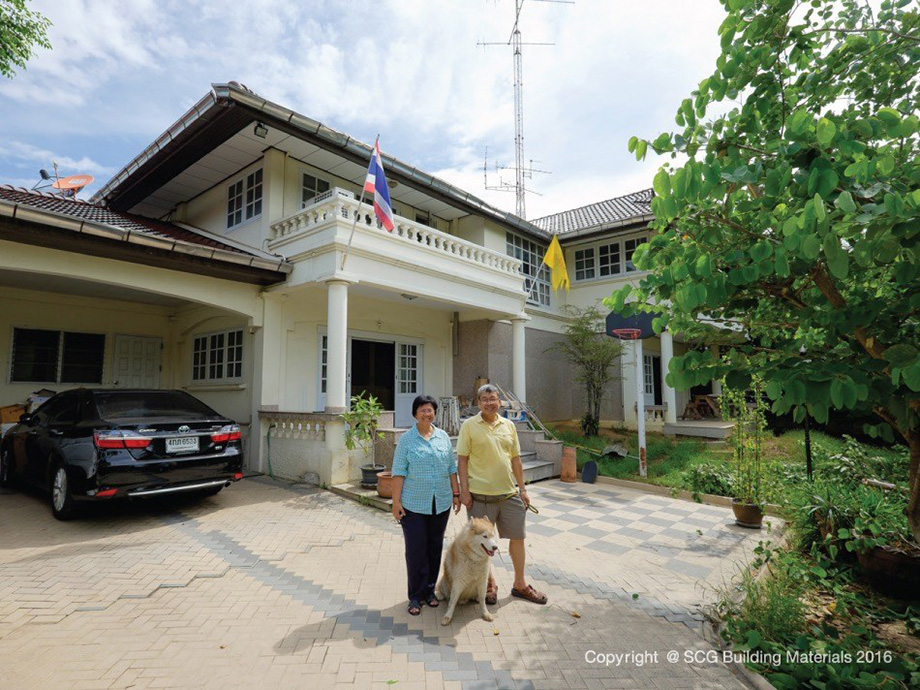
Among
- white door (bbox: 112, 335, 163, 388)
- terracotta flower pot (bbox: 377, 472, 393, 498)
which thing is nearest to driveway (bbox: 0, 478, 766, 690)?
terracotta flower pot (bbox: 377, 472, 393, 498)

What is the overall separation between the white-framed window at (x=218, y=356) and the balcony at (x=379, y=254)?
2.33m

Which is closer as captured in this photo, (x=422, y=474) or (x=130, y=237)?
(x=422, y=474)

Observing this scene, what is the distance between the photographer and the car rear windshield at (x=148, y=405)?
227 inches

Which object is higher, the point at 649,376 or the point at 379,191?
the point at 379,191

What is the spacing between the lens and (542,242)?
14977 mm

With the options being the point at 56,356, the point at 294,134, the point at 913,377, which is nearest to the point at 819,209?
the point at 913,377

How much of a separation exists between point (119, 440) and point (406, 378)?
703 centimetres

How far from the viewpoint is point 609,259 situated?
14.5 meters

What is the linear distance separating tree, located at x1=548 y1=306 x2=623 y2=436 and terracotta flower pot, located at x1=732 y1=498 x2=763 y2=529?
602 cm

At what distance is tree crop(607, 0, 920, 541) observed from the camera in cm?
216

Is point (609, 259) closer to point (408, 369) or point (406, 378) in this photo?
point (408, 369)

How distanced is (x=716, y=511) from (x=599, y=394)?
5.52 meters

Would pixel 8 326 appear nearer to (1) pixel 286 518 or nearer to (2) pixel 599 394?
(1) pixel 286 518

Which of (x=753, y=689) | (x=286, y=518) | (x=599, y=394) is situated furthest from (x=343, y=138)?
(x=753, y=689)
